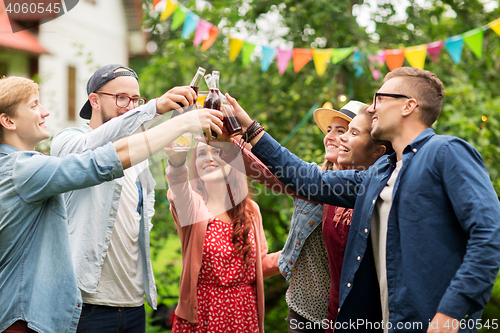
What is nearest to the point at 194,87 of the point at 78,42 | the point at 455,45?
the point at 455,45

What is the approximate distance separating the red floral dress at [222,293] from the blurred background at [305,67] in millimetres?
2031

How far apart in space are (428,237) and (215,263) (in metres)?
1.22

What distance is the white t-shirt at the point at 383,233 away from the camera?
1.84 meters

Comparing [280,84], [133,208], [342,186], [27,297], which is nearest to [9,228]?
[27,297]

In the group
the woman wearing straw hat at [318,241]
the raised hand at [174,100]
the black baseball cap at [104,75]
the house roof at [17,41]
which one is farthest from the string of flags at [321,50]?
the house roof at [17,41]

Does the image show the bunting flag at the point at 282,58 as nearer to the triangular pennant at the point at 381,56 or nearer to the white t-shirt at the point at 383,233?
the triangular pennant at the point at 381,56

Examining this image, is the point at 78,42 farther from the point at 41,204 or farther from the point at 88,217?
the point at 41,204

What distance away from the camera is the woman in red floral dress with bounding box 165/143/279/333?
237 cm

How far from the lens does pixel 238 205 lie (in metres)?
2.63

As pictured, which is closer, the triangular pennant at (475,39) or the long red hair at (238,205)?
the long red hair at (238,205)

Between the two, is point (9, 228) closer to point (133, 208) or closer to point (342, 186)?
point (133, 208)

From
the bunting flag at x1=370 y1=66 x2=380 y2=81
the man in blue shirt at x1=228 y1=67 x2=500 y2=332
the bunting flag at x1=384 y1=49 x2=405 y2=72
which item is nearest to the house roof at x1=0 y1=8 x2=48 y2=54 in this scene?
the bunting flag at x1=370 y1=66 x2=380 y2=81

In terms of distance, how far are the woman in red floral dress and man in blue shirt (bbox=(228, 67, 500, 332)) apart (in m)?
0.56

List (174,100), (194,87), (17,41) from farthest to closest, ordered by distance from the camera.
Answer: (17,41) → (194,87) → (174,100)
